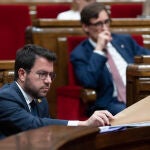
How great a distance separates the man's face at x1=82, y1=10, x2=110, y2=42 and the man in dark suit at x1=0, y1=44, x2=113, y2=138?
82cm

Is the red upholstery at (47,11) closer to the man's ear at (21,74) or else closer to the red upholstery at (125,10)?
the red upholstery at (125,10)

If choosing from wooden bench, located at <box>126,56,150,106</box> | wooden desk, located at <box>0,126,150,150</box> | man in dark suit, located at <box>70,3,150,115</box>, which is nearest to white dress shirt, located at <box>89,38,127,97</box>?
man in dark suit, located at <box>70,3,150,115</box>

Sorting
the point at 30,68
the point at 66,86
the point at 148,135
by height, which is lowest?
the point at 66,86

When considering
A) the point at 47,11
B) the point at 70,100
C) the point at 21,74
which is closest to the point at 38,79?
the point at 21,74

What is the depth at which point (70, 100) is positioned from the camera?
2229 millimetres

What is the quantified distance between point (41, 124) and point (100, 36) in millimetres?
965

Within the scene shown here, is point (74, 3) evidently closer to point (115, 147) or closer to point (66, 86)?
point (66, 86)

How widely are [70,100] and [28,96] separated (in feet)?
2.62

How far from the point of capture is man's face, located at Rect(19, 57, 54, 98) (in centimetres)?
143

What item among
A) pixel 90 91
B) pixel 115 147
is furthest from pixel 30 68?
pixel 90 91

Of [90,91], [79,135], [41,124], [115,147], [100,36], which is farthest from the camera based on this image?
[100,36]

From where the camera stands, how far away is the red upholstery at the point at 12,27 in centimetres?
285

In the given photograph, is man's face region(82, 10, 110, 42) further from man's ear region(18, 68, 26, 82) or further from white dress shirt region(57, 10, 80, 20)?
man's ear region(18, 68, 26, 82)

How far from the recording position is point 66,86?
90.1 inches
